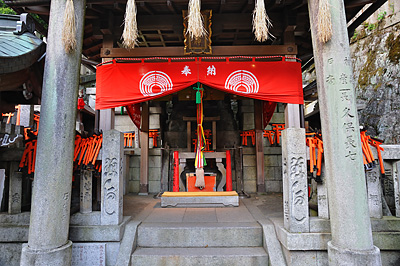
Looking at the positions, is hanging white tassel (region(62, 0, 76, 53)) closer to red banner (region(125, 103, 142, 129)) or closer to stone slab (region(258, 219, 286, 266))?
red banner (region(125, 103, 142, 129))

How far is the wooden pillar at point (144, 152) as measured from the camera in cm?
914

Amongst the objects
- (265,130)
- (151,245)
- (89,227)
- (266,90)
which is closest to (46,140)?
(89,227)

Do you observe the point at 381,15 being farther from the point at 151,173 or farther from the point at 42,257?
the point at 42,257

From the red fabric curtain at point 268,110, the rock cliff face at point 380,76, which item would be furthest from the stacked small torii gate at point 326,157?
the rock cliff face at point 380,76

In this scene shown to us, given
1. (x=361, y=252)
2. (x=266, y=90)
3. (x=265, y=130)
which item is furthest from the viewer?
(x=265, y=130)

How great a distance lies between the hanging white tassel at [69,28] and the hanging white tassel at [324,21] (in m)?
3.73

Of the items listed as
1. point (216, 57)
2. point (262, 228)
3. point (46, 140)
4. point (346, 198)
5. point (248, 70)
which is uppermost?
point (216, 57)

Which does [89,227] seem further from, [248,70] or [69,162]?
[248,70]

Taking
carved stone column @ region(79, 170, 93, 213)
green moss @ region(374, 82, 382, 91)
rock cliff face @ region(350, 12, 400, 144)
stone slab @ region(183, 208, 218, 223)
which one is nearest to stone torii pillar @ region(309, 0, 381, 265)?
stone slab @ region(183, 208, 218, 223)

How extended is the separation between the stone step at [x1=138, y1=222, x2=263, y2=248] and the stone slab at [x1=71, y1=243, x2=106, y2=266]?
2.19 feet

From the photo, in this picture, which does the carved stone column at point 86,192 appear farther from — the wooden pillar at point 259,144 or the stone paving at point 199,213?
the wooden pillar at point 259,144

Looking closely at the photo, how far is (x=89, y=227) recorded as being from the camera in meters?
4.11

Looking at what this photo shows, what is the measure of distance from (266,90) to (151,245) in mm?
4180

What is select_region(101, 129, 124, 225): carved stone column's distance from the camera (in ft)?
13.8
